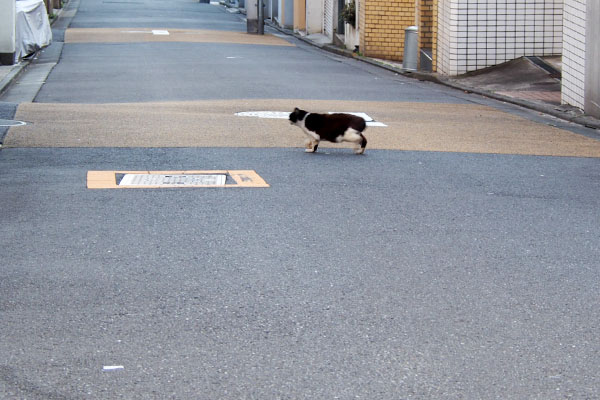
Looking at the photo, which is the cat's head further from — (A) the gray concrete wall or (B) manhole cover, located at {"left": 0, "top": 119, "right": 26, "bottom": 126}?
(A) the gray concrete wall

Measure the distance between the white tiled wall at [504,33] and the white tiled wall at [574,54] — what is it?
5315mm

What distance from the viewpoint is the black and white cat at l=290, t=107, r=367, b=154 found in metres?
11.6

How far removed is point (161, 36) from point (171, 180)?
29411 mm

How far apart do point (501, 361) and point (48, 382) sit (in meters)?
2.25

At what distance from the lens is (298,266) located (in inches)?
276

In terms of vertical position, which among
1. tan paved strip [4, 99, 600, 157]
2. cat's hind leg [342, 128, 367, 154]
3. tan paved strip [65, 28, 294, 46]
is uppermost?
cat's hind leg [342, 128, 367, 154]

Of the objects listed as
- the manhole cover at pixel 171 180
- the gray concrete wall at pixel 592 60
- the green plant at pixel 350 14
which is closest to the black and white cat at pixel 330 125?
the manhole cover at pixel 171 180

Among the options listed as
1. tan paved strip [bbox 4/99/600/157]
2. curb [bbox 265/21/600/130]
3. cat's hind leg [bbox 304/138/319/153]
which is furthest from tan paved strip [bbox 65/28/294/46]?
cat's hind leg [bbox 304/138/319/153]

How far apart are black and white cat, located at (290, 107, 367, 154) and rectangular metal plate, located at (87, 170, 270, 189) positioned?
1.18 metres

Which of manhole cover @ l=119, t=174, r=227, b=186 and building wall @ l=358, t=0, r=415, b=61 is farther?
building wall @ l=358, t=0, r=415, b=61

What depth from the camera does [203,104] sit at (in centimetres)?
1775

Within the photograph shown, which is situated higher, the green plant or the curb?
the green plant

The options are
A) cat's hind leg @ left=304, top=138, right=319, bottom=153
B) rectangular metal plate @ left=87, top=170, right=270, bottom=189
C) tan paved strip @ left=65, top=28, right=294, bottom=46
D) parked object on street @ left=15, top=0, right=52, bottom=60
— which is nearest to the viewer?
rectangular metal plate @ left=87, top=170, right=270, bottom=189

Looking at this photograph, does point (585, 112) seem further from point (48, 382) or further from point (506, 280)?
point (48, 382)
